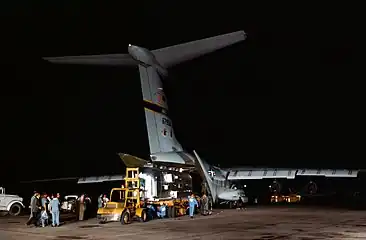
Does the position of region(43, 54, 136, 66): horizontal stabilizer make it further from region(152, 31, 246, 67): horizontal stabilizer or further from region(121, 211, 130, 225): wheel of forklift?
region(121, 211, 130, 225): wheel of forklift

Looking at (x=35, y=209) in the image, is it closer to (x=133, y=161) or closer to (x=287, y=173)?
(x=133, y=161)

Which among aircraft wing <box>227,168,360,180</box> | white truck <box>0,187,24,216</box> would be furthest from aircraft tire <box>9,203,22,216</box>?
aircraft wing <box>227,168,360,180</box>

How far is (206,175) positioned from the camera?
26.7m

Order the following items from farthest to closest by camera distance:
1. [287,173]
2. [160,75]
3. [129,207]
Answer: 1. [287,173]
2. [160,75]
3. [129,207]

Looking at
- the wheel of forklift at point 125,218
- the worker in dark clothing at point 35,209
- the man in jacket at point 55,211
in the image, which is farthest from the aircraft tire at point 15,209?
the wheel of forklift at point 125,218

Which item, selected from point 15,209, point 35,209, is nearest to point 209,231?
point 35,209

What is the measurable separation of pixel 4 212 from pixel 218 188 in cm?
1307

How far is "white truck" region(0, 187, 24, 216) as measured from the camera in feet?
95.1

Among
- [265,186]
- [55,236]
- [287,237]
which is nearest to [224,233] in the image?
[287,237]

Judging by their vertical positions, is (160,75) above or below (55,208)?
above

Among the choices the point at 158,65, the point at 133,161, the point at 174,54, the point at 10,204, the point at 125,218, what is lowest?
the point at 125,218

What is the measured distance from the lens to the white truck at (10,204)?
95.1ft

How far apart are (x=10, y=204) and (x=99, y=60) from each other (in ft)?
35.1

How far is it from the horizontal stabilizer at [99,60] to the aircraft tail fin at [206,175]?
600cm
